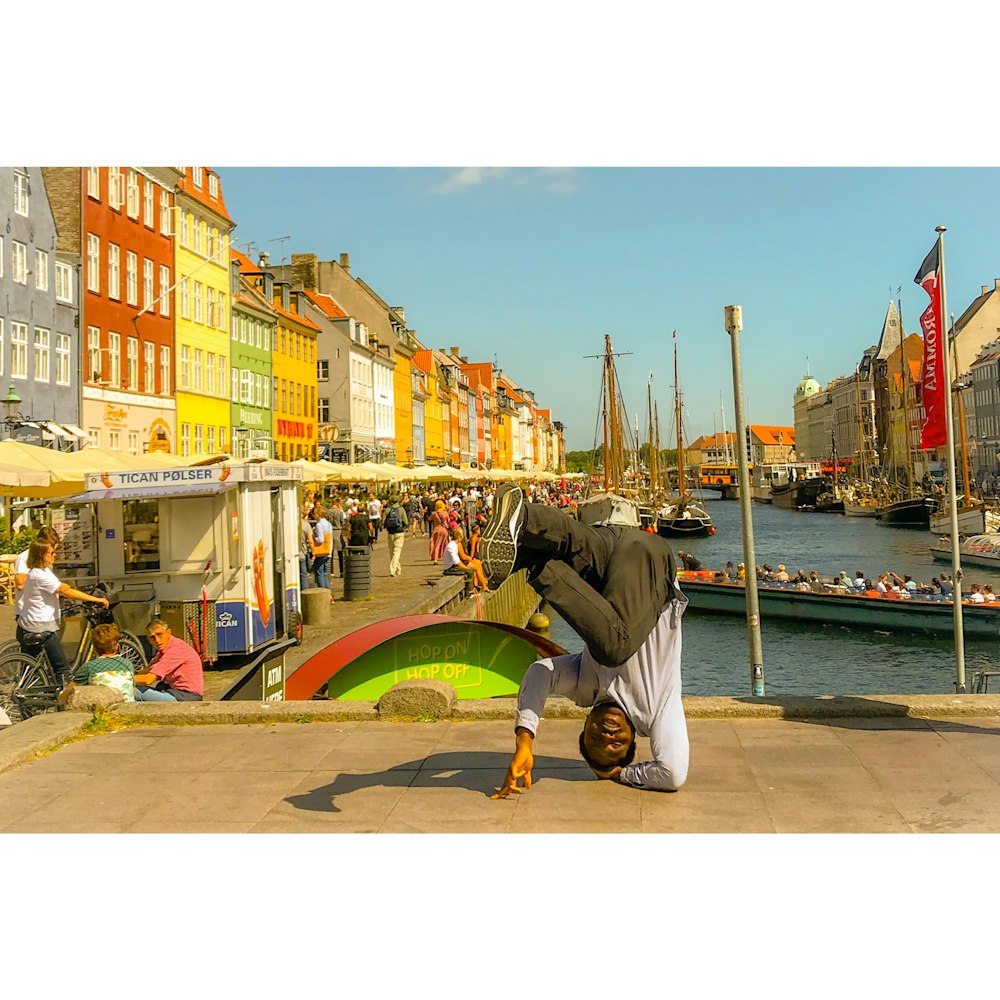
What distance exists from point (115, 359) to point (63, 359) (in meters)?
3.97

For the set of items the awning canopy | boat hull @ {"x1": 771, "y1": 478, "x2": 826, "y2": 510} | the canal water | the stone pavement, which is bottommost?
the canal water

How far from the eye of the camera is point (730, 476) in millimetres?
174250

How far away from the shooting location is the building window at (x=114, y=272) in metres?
38.0

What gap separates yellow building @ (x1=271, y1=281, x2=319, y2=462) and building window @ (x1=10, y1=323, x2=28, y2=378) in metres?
25.7

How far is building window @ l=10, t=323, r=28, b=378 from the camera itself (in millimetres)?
31047

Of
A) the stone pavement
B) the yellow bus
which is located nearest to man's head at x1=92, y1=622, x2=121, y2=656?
the stone pavement

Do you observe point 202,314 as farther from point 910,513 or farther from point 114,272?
point 910,513

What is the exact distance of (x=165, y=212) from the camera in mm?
43562

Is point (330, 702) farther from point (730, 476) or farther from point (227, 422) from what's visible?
point (730, 476)

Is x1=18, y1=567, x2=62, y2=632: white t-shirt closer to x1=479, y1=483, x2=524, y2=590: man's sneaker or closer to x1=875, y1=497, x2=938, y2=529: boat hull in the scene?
x1=479, y1=483, x2=524, y2=590: man's sneaker

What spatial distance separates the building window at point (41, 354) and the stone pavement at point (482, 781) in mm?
26344

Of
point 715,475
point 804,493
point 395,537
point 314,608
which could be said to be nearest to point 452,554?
point 314,608

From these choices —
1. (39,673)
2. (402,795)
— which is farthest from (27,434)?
(402,795)

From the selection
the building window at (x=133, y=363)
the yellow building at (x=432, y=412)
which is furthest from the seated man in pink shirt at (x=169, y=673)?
the yellow building at (x=432, y=412)
